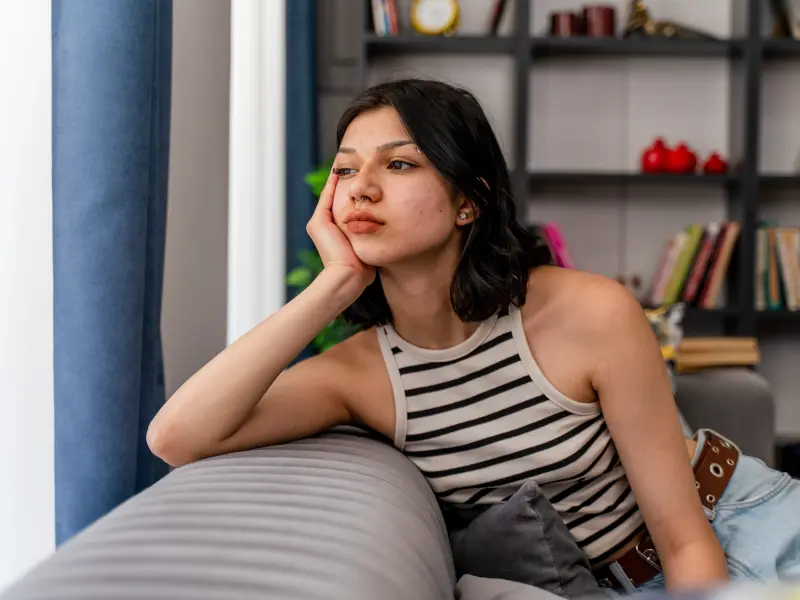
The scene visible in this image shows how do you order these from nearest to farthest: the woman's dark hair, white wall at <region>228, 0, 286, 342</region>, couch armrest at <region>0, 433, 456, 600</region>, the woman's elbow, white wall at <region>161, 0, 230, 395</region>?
couch armrest at <region>0, 433, 456, 600</region> < the woman's elbow < the woman's dark hair < white wall at <region>161, 0, 230, 395</region> < white wall at <region>228, 0, 286, 342</region>

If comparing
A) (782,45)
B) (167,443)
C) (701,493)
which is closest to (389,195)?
(167,443)

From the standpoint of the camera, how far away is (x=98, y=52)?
106cm

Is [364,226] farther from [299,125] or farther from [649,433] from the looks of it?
[299,125]

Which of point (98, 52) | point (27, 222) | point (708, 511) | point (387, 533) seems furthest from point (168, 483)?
point (708, 511)

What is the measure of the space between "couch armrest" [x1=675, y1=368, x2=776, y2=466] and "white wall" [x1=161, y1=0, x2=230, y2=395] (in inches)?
48.6

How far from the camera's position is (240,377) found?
116 cm

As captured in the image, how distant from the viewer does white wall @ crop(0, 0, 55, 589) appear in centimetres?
107

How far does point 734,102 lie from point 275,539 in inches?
135

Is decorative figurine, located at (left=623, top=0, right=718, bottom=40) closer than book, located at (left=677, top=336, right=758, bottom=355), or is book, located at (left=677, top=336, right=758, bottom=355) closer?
book, located at (left=677, top=336, right=758, bottom=355)

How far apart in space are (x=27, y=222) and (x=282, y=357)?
36 centimetres

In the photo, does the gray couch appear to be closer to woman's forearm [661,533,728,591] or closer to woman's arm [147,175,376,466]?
woman's arm [147,175,376,466]

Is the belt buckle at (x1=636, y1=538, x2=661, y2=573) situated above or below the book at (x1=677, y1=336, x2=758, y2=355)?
below

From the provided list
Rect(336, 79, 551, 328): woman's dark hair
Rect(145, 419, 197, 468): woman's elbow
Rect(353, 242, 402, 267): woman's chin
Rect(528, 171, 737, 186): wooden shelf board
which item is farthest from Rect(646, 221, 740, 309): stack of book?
Rect(145, 419, 197, 468): woman's elbow

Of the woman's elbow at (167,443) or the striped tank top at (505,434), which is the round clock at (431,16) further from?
the woman's elbow at (167,443)
